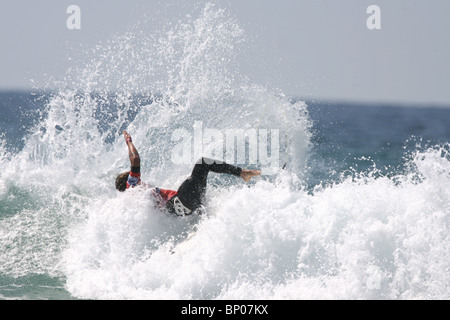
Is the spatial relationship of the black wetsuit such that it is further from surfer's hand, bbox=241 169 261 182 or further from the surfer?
surfer's hand, bbox=241 169 261 182

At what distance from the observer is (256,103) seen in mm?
10805

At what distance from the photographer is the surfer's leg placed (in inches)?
294

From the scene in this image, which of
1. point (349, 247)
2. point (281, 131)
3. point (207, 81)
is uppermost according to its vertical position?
point (207, 81)

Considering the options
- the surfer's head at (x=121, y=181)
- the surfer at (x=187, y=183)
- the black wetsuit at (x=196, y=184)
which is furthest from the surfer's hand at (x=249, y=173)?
the surfer's head at (x=121, y=181)

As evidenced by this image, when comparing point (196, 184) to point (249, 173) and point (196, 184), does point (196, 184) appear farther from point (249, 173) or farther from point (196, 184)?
point (249, 173)

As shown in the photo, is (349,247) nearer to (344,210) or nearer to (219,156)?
(344,210)

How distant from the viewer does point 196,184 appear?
7.55m

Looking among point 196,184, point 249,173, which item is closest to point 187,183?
point 196,184

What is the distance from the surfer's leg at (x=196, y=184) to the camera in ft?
24.5

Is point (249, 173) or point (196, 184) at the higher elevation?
point (249, 173)

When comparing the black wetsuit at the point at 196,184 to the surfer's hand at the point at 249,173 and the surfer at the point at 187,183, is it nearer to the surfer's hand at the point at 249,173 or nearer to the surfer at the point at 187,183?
the surfer at the point at 187,183
